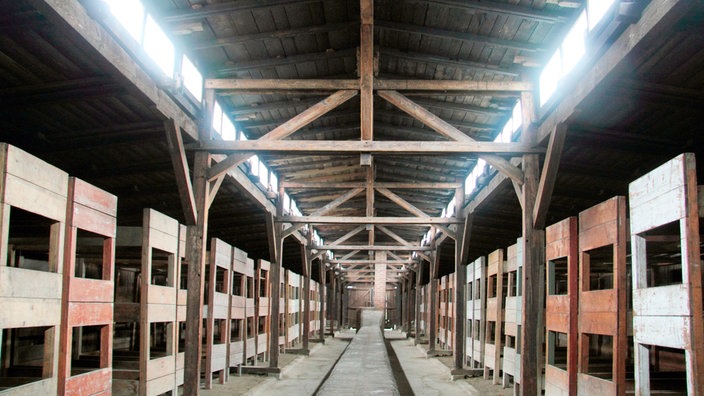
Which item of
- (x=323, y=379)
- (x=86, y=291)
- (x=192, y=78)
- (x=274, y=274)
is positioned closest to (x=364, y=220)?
(x=274, y=274)

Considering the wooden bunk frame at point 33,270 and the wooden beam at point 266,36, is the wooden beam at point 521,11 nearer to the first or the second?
the wooden beam at point 266,36

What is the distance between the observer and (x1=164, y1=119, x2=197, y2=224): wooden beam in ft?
33.1

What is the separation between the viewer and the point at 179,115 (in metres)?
10.5

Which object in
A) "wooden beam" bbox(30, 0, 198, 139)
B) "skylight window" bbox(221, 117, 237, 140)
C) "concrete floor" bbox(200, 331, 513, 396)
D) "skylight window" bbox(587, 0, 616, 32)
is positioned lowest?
"concrete floor" bbox(200, 331, 513, 396)

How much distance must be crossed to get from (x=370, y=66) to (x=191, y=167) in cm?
469

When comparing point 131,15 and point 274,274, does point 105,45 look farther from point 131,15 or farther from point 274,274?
point 274,274

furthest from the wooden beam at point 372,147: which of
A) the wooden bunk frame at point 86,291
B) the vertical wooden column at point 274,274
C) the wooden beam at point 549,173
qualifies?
the vertical wooden column at point 274,274

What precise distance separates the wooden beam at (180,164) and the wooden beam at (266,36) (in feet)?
5.48

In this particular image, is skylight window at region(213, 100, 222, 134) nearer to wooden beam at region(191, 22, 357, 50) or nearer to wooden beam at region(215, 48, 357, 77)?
wooden beam at region(215, 48, 357, 77)

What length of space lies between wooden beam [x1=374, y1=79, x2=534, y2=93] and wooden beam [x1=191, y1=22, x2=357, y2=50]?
1.31 meters

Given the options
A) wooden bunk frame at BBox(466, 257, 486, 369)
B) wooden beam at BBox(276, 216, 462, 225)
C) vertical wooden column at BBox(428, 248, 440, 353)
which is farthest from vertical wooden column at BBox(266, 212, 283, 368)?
vertical wooden column at BBox(428, 248, 440, 353)

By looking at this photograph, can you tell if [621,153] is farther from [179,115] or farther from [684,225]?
[179,115]

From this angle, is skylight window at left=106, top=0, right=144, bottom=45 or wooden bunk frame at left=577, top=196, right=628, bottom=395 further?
A: skylight window at left=106, top=0, right=144, bottom=45

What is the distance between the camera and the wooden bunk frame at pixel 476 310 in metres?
16.0
